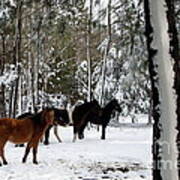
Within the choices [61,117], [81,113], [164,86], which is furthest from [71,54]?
[164,86]

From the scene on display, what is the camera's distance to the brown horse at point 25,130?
9125mm

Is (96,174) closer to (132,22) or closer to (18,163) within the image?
(18,163)

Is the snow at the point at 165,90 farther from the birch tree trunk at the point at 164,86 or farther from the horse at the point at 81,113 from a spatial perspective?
the horse at the point at 81,113

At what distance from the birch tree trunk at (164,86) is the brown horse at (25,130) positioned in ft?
13.5

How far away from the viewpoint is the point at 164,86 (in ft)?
18.4

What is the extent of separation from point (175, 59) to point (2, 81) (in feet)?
46.8

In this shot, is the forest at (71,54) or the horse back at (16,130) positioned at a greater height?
the forest at (71,54)

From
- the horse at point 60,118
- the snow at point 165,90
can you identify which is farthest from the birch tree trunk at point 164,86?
the horse at point 60,118

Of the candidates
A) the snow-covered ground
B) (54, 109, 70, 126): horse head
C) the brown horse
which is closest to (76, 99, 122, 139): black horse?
(54, 109, 70, 126): horse head

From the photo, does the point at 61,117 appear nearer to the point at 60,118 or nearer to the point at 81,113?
the point at 60,118

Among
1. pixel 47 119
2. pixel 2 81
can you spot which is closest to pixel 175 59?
pixel 47 119

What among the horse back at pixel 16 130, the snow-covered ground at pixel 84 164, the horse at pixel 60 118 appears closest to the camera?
the snow-covered ground at pixel 84 164

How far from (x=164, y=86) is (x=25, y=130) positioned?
4.50m

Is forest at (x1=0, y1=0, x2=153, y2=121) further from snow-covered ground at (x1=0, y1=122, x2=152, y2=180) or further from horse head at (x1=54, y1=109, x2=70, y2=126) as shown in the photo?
horse head at (x1=54, y1=109, x2=70, y2=126)
